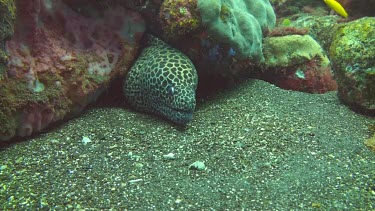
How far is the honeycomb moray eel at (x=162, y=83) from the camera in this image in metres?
3.82

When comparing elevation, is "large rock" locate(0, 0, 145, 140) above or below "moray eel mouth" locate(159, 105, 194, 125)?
above

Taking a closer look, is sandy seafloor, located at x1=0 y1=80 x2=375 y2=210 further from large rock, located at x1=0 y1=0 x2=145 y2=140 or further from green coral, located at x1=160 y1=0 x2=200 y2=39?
green coral, located at x1=160 y1=0 x2=200 y2=39

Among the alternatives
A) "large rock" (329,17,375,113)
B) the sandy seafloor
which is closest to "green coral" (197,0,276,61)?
the sandy seafloor

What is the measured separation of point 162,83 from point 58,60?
4.12 feet

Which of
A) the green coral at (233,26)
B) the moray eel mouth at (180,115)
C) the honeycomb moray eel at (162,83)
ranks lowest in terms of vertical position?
the moray eel mouth at (180,115)

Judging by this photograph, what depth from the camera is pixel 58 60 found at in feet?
12.0

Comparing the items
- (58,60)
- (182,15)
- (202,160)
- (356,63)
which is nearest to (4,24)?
(58,60)

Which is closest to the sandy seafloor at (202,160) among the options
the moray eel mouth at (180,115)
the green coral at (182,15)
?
the moray eel mouth at (180,115)

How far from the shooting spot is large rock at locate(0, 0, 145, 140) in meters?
3.30

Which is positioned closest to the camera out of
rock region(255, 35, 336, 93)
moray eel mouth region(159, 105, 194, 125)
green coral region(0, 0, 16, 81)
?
green coral region(0, 0, 16, 81)

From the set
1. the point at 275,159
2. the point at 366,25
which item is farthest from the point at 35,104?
the point at 366,25

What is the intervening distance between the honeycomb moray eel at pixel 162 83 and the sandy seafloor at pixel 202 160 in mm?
169

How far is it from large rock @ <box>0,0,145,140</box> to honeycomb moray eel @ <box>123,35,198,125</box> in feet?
0.79

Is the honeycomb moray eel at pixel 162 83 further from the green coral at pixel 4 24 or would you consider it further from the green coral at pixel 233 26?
the green coral at pixel 4 24
